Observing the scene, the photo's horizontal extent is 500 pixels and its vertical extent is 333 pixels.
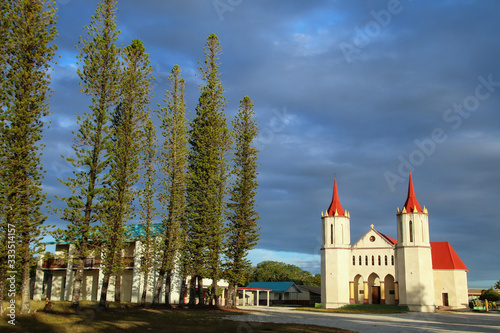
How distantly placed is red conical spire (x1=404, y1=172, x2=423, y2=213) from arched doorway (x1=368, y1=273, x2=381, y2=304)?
309 inches

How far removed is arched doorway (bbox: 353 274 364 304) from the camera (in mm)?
46938

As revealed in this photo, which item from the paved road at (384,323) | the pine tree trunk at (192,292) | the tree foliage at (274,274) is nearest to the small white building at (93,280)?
the pine tree trunk at (192,292)

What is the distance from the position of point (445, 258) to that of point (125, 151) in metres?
39.4

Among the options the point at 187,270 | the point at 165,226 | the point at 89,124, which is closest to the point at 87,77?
the point at 89,124

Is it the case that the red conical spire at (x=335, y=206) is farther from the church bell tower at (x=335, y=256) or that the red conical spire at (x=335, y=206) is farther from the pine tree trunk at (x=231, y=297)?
the pine tree trunk at (x=231, y=297)

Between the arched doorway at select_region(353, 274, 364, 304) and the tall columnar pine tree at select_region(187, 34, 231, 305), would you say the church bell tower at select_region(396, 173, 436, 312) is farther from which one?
the tall columnar pine tree at select_region(187, 34, 231, 305)

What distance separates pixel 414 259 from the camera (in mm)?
42312

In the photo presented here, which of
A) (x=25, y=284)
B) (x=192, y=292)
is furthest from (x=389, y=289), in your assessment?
(x=25, y=284)

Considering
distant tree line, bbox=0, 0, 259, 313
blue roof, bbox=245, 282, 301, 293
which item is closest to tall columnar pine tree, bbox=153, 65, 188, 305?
distant tree line, bbox=0, 0, 259, 313

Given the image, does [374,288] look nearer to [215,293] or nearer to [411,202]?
[411,202]

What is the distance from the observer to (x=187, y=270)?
31656 mm

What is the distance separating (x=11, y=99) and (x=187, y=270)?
17378 millimetres

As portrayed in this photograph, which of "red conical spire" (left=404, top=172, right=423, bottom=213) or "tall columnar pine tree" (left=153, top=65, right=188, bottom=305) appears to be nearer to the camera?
"tall columnar pine tree" (left=153, top=65, right=188, bottom=305)

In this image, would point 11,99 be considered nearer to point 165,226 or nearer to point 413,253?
point 165,226
